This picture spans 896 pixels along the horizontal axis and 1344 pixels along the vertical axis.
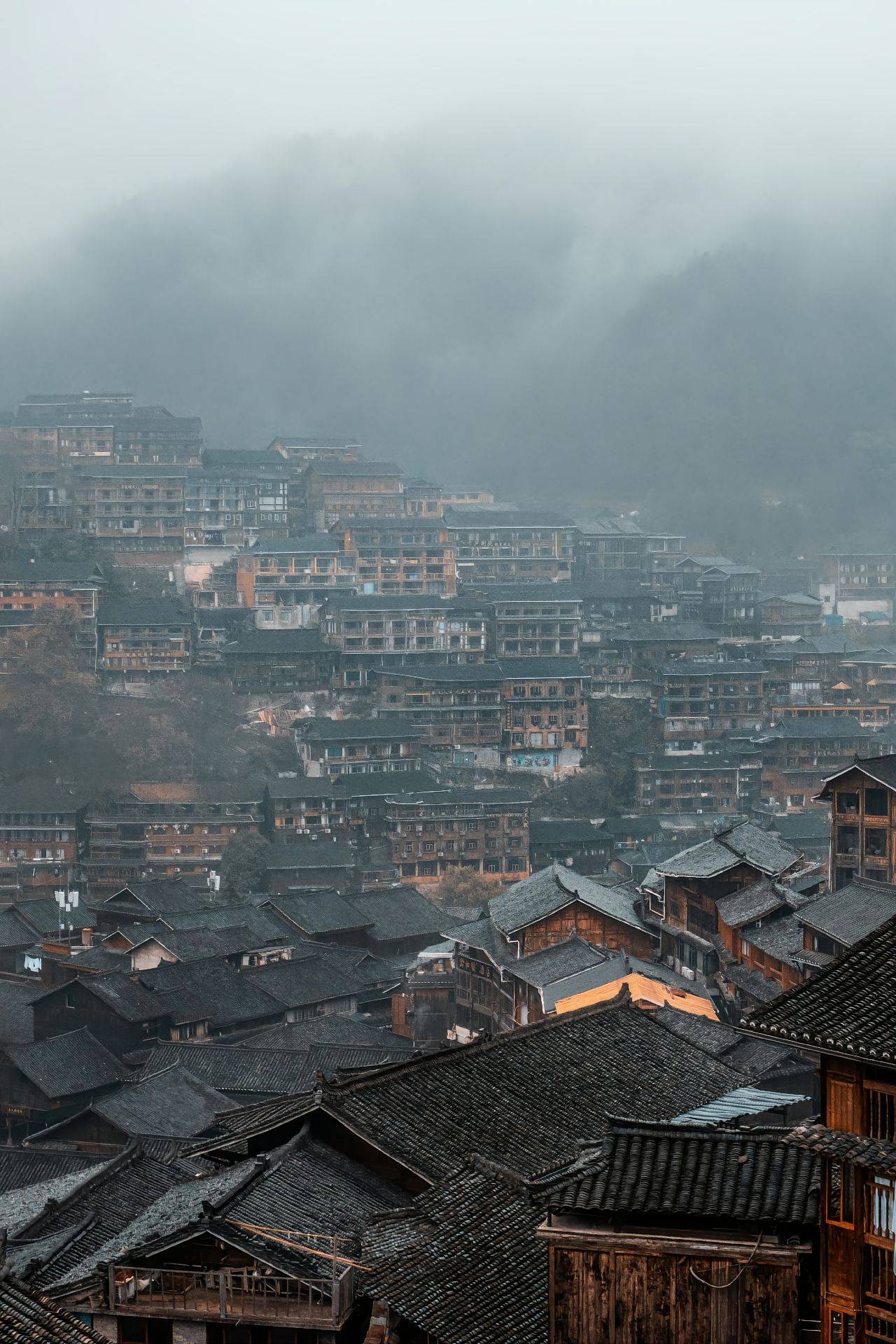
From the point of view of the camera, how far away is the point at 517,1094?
12727 mm

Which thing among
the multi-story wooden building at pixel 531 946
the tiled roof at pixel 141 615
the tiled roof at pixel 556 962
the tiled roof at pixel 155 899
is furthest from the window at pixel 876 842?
the tiled roof at pixel 141 615

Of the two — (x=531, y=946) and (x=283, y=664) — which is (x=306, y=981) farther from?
(x=283, y=664)

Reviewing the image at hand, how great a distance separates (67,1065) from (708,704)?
1221 inches

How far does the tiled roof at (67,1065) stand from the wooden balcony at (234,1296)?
16.8 metres

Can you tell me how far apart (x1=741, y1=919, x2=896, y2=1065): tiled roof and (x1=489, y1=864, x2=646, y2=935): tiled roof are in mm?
20247

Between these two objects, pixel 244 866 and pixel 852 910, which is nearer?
pixel 852 910

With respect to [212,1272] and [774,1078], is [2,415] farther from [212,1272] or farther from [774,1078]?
[212,1272]

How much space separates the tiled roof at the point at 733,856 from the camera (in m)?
30.9

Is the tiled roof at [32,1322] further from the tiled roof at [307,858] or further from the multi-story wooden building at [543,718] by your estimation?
the multi-story wooden building at [543,718]

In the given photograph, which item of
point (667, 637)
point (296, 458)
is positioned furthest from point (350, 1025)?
point (296, 458)

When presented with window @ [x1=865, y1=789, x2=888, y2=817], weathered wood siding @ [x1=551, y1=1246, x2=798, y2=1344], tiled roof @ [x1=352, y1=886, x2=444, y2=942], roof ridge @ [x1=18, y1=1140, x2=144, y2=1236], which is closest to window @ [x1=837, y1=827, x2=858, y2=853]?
window @ [x1=865, y1=789, x2=888, y2=817]

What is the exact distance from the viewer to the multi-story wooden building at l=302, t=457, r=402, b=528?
66.8 meters

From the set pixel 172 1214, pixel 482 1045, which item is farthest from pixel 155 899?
pixel 172 1214

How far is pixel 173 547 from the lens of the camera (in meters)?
61.4
